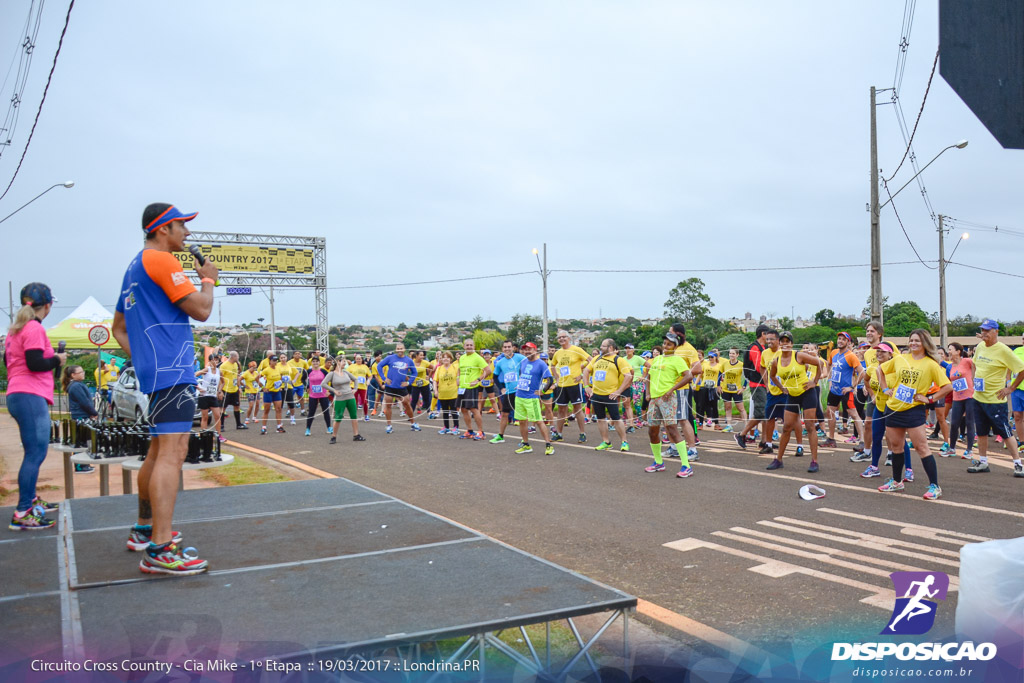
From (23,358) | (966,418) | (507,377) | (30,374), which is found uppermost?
(23,358)

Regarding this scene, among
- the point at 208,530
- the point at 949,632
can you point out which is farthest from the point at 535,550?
the point at 949,632

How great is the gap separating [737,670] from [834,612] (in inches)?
72.2

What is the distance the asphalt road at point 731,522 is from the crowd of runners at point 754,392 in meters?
0.52

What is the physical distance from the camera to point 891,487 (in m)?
8.78

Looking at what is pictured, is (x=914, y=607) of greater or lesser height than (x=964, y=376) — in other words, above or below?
below

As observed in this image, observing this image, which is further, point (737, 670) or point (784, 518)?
point (784, 518)

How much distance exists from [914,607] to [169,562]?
3.92 m

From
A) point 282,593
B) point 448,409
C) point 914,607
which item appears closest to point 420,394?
point 448,409

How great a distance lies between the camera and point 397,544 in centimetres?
456

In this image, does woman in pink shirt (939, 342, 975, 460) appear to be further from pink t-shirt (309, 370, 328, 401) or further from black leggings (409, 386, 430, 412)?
pink t-shirt (309, 370, 328, 401)

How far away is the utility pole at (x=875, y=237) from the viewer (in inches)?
794

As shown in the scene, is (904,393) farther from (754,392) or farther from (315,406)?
(315,406)

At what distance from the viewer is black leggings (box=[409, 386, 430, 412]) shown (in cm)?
1891

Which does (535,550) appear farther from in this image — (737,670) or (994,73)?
(994,73)
